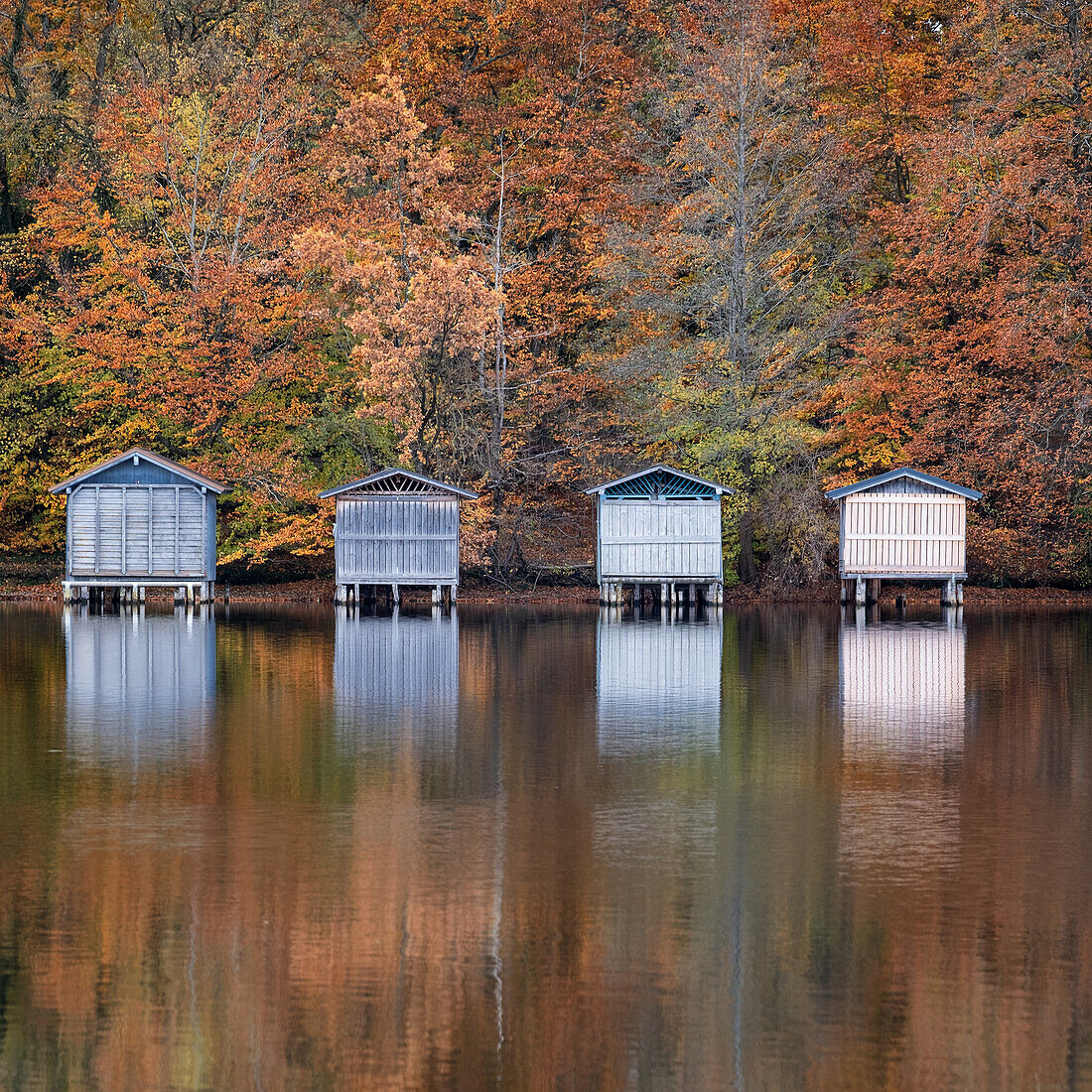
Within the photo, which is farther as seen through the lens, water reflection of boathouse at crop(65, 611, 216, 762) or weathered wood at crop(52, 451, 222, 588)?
weathered wood at crop(52, 451, 222, 588)

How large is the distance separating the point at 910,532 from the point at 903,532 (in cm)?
20

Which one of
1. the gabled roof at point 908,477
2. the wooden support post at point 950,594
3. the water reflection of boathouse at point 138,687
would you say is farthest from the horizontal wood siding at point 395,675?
the wooden support post at point 950,594

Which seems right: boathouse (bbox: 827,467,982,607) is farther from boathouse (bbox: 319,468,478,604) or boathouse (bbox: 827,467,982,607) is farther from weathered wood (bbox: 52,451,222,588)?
weathered wood (bbox: 52,451,222,588)

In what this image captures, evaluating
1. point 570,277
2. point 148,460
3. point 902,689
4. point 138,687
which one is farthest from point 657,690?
point 570,277

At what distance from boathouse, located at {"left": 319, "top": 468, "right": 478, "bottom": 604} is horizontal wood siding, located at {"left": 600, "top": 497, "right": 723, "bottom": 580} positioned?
13.3ft

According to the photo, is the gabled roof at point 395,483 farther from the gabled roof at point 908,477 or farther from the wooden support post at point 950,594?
the wooden support post at point 950,594

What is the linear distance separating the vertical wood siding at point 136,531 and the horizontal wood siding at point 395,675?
6.84 metres

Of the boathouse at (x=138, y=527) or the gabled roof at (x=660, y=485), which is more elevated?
the gabled roof at (x=660, y=485)

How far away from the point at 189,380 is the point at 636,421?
1372cm

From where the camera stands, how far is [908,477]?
44.2 m

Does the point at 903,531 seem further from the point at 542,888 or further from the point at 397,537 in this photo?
the point at 542,888

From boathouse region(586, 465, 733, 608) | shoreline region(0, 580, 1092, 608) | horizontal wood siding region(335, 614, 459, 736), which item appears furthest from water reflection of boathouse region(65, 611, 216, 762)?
boathouse region(586, 465, 733, 608)

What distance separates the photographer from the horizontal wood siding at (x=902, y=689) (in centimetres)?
1915

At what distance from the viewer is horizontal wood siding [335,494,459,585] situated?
141ft
